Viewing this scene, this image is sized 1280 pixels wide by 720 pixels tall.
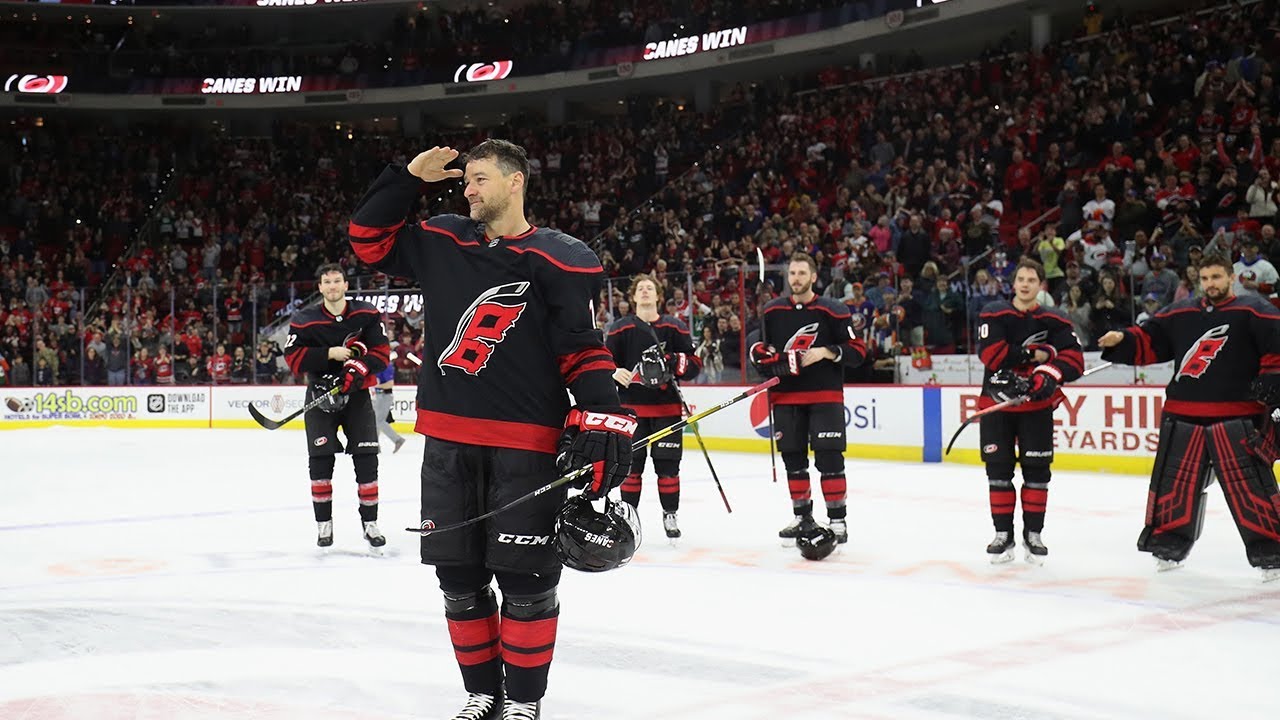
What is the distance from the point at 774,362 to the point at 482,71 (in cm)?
2116

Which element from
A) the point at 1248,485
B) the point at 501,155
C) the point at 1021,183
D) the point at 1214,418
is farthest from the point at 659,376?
the point at 1021,183

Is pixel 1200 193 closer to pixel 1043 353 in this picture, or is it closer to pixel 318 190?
pixel 1043 353

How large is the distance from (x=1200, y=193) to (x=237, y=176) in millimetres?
21091

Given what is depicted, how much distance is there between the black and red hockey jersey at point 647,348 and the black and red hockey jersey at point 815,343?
2.23ft

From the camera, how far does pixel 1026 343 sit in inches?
239

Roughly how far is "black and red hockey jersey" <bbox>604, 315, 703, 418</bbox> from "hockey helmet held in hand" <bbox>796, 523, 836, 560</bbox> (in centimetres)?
132

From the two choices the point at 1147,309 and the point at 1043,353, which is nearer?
the point at 1043,353

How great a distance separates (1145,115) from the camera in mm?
15273

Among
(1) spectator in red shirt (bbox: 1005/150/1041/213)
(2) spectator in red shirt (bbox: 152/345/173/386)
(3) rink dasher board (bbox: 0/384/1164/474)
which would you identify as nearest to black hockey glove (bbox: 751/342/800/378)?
(3) rink dasher board (bbox: 0/384/1164/474)

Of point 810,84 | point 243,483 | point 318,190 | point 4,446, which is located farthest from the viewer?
point 318,190

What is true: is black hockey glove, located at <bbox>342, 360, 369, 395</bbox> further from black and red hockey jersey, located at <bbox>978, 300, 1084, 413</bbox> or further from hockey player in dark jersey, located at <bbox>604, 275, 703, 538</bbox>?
black and red hockey jersey, located at <bbox>978, 300, 1084, 413</bbox>

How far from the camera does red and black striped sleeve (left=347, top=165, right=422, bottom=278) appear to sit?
3109mm

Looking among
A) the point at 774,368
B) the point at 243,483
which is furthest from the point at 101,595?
the point at 243,483

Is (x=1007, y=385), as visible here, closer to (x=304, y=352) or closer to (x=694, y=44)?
(x=304, y=352)
